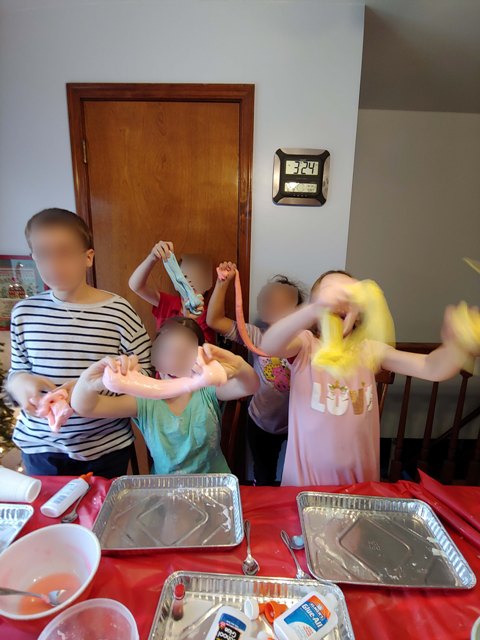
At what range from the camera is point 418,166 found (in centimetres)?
270

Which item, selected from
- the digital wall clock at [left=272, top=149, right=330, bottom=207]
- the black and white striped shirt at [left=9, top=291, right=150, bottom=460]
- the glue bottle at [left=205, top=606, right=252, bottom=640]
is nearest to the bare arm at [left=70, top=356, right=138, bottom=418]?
the black and white striped shirt at [left=9, top=291, right=150, bottom=460]

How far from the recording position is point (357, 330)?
931 mm

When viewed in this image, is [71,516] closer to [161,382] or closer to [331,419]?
[161,382]

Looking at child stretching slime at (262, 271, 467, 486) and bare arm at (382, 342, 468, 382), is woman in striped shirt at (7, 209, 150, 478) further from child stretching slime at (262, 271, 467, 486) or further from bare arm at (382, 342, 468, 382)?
bare arm at (382, 342, 468, 382)

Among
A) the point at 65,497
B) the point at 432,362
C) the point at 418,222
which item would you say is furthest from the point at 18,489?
the point at 418,222

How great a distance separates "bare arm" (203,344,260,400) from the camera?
2.74 feet

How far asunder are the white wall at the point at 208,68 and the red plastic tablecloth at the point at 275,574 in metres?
1.38

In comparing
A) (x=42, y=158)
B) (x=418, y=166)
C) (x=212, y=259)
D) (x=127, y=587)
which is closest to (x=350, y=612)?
(x=127, y=587)

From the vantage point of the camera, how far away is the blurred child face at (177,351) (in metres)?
0.80

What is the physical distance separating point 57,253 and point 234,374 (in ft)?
1.94

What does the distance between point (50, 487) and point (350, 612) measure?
2.54 ft

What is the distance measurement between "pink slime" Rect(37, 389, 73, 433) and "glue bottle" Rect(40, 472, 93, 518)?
19 centimetres

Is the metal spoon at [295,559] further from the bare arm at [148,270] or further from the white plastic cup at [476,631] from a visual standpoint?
the bare arm at [148,270]

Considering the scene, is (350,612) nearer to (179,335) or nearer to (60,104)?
(179,335)
